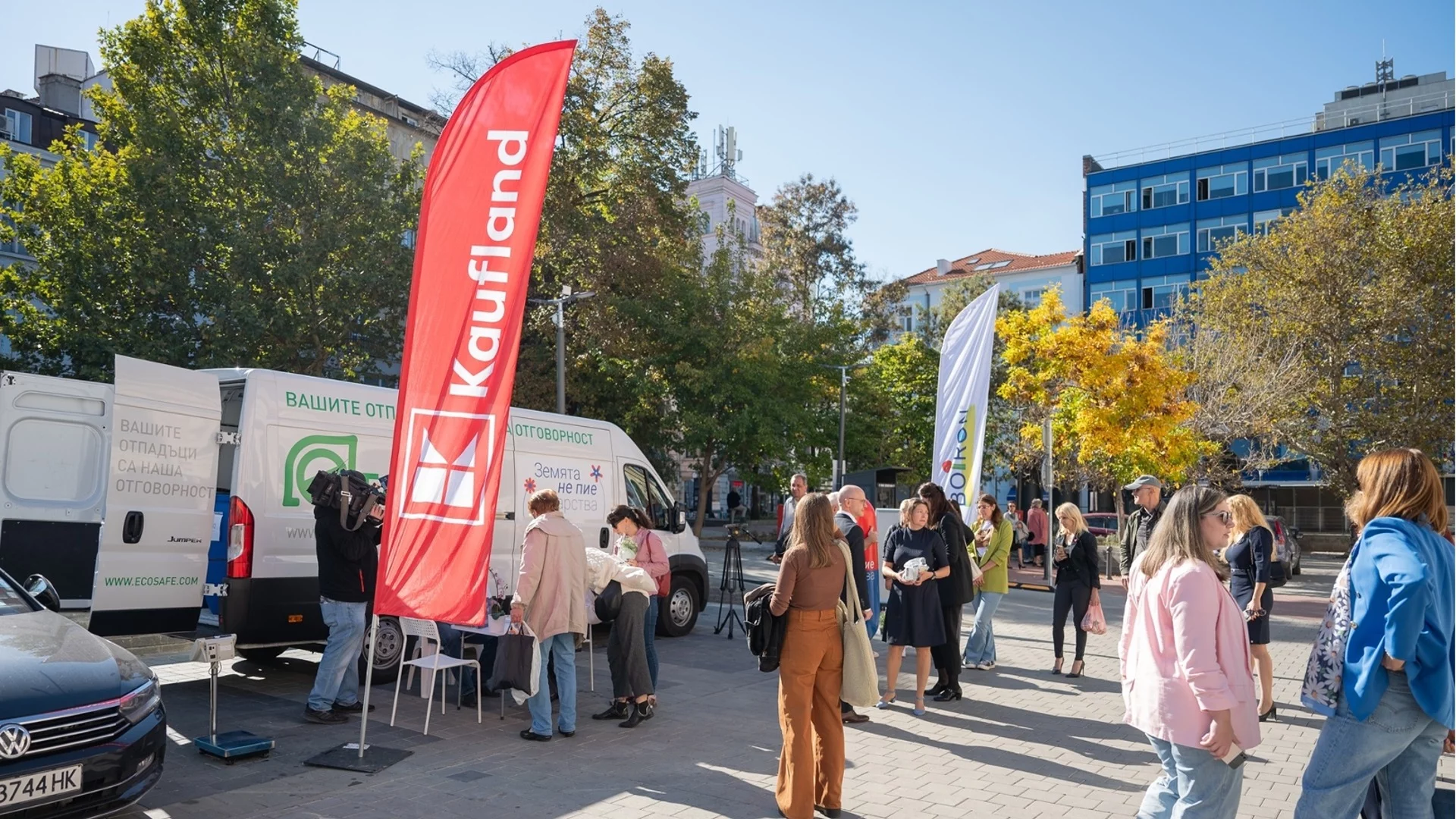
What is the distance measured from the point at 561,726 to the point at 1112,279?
172 ft

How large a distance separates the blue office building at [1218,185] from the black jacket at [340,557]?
152ft

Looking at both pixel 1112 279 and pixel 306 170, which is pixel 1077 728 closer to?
pixel 306 170

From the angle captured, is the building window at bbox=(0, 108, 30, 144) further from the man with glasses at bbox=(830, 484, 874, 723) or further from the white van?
the man with glasses at bbox=(830, 484, 874, 723)

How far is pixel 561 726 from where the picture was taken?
289 inches

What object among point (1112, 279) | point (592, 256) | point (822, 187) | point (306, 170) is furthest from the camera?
point (1112, 279)

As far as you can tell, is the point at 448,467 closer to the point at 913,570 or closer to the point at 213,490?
the point at 213,490

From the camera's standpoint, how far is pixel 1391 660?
11.8 feet

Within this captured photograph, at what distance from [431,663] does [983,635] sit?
5.79 m

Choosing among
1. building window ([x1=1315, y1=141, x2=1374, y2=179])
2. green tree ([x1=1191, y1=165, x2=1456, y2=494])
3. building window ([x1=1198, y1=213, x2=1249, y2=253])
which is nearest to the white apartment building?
building window ([x1=1198, y1=213, x2=1249, y2=253])

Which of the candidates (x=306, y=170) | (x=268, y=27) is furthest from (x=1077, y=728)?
(x=268, y=27)

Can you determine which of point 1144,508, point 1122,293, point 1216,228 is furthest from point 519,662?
point 1122,293

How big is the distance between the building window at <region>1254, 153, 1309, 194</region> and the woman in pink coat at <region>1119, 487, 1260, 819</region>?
171ft

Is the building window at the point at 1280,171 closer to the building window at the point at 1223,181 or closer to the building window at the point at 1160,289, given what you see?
the building window at the point at 1223,181

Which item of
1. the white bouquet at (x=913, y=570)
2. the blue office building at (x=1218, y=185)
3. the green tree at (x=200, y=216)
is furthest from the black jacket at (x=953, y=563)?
the blue office building at (x=1218, y=185)
